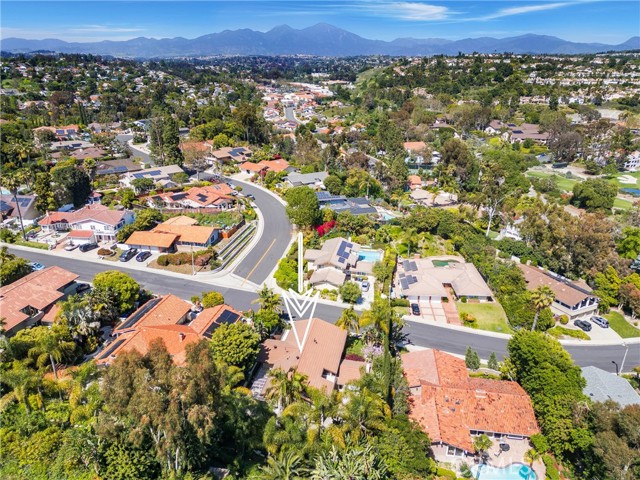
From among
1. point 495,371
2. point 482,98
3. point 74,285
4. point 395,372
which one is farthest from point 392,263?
point 482,98

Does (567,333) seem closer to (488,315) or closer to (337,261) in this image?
(488,315)

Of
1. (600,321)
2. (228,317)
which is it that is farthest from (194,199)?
(600,321)

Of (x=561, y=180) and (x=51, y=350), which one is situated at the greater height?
(x=51, y=350)

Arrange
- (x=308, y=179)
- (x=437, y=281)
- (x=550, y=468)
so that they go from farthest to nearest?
(x=308, y=179) → (x=437, y=281) → (x=550, y=468)

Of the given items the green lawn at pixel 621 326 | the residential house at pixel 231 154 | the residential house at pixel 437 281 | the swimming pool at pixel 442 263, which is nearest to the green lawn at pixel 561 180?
the swimming pool at pixel 442 263

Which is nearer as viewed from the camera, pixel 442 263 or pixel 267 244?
pixel 442 263

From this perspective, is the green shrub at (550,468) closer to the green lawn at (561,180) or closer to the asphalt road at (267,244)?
the asphalt road at (267,244)

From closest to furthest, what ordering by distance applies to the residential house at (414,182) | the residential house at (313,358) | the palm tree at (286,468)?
the palm tree at (286,468) < the residential house at (313,358) < the residential house at (414,182)
